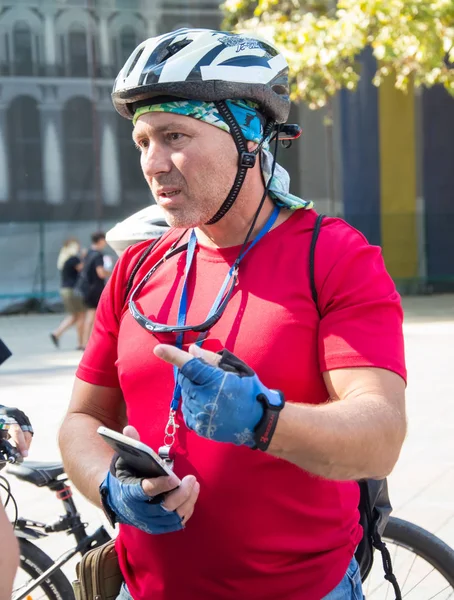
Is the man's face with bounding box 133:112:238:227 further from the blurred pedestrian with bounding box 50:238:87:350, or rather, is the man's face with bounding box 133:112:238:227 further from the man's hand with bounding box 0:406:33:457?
the blurred pedestrian with bounding box 50:238:87:350

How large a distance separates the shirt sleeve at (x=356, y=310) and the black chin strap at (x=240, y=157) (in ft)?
0.78

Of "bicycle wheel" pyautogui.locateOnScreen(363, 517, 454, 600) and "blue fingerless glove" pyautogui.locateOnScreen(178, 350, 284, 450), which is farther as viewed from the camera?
"bicycle wheel" pyautogui.locateOnScreen(363, 517, 454, 600)

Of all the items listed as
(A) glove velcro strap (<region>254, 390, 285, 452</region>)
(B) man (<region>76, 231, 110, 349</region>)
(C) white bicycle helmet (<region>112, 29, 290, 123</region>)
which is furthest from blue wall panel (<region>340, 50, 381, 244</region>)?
(A) glove velcro strap (<region>254, 390, 285, 452</region>)

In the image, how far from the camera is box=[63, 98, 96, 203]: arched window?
21281 millimetres

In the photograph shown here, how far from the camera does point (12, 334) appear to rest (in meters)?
17.0

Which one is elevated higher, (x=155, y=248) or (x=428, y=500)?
(x=155, y=248)

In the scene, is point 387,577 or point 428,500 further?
point 428,500

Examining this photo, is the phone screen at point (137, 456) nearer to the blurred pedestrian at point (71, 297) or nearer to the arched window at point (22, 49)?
the blurred pedestrian at point (71, 297)

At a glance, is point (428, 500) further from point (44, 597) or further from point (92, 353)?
point (92, 353)

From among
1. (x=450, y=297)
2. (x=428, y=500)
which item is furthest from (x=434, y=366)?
(x=450, y=297)

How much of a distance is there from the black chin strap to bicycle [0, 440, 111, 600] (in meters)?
1.64

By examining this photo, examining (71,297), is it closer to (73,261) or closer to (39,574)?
(73,261)

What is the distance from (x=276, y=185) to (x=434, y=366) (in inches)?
346

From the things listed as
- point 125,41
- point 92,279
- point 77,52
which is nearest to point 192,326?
point 92,279
